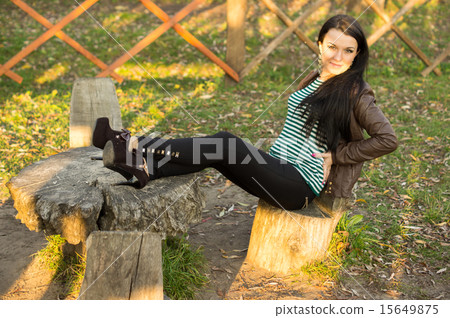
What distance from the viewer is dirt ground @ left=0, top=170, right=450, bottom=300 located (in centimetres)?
Result: 273

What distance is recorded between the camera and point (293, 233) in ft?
9.14

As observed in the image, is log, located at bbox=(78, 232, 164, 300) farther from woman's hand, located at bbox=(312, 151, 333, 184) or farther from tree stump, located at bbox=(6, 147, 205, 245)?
woman's hand, located at bbox=(312, 151, 333, 184)

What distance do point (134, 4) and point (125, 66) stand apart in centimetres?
225

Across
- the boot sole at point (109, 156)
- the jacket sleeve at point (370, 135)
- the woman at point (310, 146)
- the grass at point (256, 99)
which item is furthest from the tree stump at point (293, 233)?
the boot sole at point (109, 156)

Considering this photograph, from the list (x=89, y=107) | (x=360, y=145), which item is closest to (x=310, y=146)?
(x=360, y=145)

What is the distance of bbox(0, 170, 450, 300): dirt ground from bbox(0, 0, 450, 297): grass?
12cm

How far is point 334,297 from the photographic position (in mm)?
2713

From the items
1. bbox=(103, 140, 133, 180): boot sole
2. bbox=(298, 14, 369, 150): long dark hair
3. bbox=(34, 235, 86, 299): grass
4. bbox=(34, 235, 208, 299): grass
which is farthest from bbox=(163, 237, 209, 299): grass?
bbox=(298, 14, 369, 150): long dark hair

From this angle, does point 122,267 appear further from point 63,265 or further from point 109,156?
point 63,265

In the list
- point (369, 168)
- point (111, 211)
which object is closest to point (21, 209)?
point (111, 211)

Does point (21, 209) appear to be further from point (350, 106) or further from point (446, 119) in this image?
point (446, 119)

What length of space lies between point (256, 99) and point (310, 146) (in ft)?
10.6

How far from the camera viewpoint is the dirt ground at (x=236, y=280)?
2.73m

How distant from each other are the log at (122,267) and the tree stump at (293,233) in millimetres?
1037
